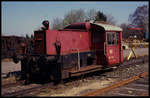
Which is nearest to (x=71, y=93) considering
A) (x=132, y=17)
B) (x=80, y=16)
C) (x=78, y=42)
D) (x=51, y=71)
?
(x=51, y=71)

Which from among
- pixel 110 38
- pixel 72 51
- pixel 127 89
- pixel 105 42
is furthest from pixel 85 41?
pixel 127 89

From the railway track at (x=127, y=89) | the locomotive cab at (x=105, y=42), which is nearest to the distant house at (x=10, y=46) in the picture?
the locomotive cab at (x=105, y=42)

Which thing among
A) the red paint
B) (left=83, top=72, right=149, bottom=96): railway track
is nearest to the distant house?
the red paint

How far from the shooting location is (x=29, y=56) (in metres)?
8.30

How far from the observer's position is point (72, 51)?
901 cm

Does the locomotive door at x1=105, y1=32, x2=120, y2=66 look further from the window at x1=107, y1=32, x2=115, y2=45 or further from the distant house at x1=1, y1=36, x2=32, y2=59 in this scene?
the distant house at x1=1, y1=36, x2=32, y2=59

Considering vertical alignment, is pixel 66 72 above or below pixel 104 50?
below

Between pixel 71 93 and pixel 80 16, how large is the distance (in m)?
39.7

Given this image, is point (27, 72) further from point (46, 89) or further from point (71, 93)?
point (71, 93)

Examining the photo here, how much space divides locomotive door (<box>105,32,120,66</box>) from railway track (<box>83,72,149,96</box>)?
211cm

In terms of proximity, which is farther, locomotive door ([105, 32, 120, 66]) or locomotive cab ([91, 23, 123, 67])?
locomotive door ([105, 32, 120, 66])

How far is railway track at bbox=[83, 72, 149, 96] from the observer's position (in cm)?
630

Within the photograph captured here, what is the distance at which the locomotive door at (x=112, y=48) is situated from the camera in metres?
10.0

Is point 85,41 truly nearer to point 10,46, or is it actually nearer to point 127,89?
point 127,89
